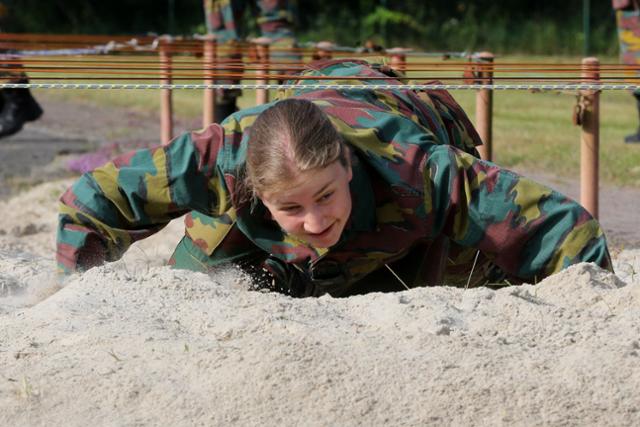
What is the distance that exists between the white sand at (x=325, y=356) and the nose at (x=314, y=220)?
18cm

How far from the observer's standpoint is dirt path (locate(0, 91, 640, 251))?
599 cm

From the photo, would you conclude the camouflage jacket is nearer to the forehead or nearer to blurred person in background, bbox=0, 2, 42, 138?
the forehead

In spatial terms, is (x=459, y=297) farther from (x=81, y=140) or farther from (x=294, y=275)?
(x=81, y=140)

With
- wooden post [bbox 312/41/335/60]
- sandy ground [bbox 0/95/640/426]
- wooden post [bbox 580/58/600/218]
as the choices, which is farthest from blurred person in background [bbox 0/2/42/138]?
sandy ground [bbox 0/95/640/426]

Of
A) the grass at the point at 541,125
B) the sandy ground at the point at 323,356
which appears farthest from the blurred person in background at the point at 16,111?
the sandy ground at the point at 323,356

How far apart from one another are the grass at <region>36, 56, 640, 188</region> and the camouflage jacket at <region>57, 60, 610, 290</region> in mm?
1767

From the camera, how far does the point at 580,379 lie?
257 cm

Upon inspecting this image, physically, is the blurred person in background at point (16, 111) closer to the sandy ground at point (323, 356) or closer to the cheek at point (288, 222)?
the sandy ground at point (323, 356)

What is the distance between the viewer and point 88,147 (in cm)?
939

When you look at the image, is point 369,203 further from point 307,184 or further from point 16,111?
point 16,111

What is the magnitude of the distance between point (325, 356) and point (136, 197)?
1080 millimetres

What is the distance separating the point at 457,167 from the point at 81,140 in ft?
22.8

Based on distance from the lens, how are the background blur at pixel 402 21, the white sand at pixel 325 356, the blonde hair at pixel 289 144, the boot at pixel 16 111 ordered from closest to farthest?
1. the white sand at pixel 325 356
2. the blonde hair at pixel 289 144
3. the boot at pixel 16 111
4. the background blur at pixel 402 21

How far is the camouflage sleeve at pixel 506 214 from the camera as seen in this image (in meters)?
3.36
